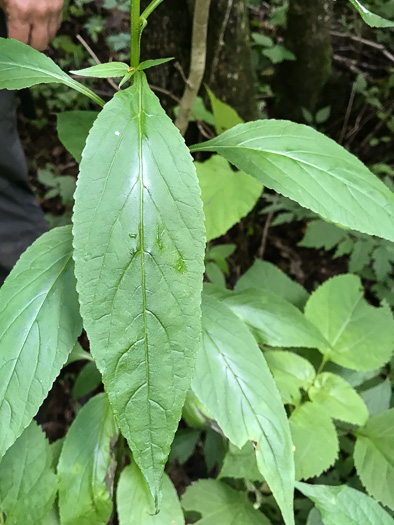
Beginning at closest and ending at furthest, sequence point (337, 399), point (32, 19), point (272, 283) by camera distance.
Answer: point (32, 19)
point (337, 399)
point (272, 283)

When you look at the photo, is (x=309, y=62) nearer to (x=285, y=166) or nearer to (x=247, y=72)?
(x=247, y=72)

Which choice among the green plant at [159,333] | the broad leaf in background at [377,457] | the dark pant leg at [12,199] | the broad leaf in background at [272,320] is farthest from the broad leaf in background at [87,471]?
the broad leaf in background at [377,457]

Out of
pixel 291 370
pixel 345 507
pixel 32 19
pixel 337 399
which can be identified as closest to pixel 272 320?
pixel 291 370

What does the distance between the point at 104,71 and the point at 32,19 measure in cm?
56

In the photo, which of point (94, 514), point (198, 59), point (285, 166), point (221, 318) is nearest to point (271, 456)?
point (221, 318)

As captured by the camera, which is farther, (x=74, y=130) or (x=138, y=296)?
(x=74, y=130)

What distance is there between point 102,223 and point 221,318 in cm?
42

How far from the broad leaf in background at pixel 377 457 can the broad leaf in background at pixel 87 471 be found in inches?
24.9

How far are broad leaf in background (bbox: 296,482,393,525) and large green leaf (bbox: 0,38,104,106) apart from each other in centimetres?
95

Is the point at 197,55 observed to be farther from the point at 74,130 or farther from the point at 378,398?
the point at 378,398

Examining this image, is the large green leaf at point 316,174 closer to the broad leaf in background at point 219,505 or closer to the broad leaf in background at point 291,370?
the broad leaf in background at point 291,370

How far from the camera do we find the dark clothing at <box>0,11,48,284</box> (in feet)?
3.75

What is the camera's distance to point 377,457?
107cm

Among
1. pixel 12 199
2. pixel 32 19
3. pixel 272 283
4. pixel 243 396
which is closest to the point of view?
pixel 243 396
